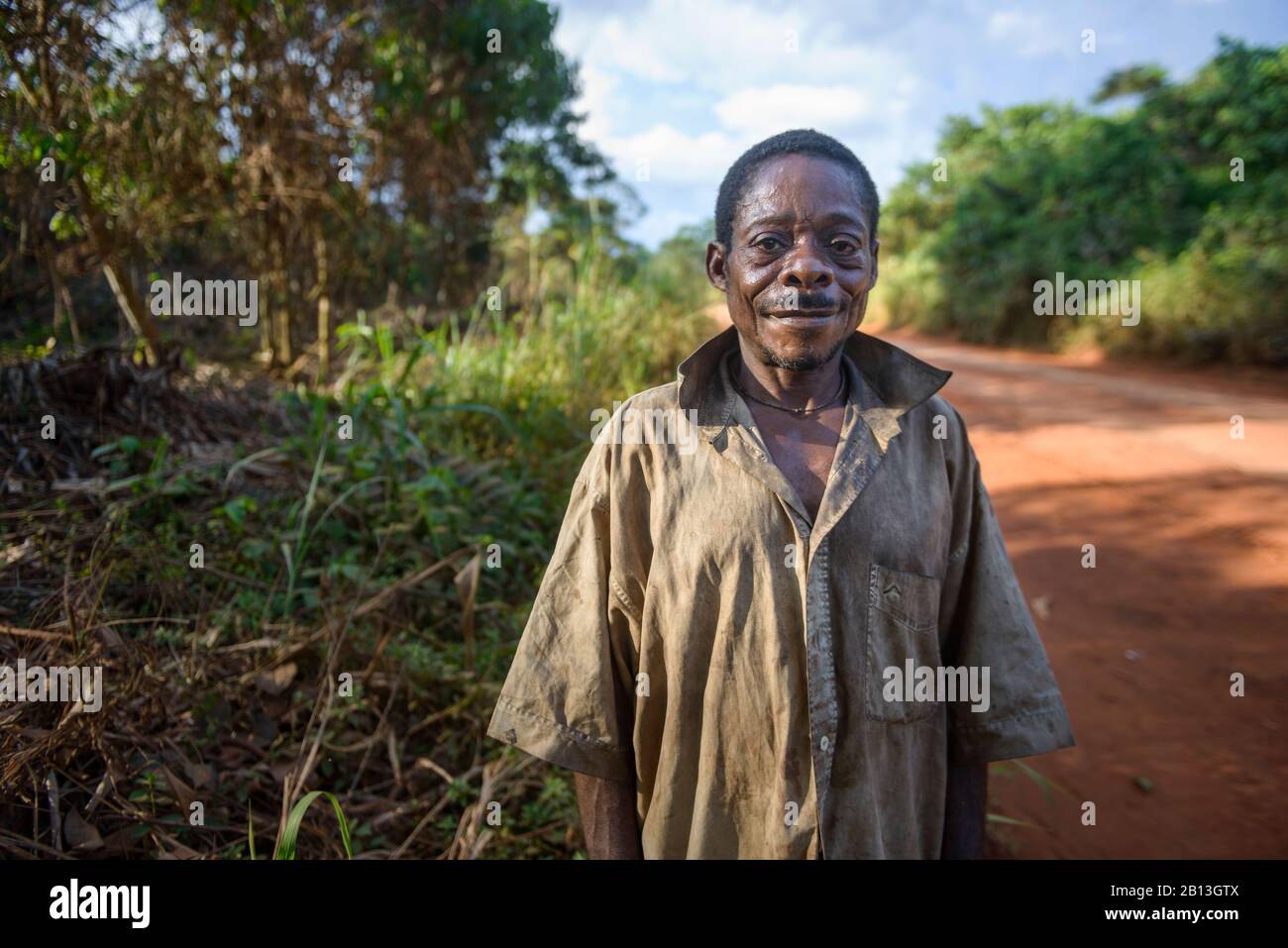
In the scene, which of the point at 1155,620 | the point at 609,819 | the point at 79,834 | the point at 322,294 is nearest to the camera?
the point at 609,819

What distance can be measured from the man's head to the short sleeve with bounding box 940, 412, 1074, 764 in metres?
0.34

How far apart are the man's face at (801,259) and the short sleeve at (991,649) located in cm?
33

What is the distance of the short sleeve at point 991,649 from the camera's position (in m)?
1.37

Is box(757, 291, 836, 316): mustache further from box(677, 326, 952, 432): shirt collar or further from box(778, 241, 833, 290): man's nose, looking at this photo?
box(677, 326, 952, 432): shirt collar

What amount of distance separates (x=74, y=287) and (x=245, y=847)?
257 inches

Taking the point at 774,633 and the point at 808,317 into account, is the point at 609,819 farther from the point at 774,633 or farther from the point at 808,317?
the point at 808,317

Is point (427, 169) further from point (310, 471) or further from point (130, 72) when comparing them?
point (310, 471)

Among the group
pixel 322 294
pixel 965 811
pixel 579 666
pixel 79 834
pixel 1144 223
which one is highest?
pixel 1144 223

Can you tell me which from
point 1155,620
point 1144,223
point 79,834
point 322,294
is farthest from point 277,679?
point 1144,223

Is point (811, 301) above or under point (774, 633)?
above

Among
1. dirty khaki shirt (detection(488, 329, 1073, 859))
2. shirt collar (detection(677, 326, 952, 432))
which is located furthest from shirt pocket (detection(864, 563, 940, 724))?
shirt collar (detection(677, 326, 952, 432))

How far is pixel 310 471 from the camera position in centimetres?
345

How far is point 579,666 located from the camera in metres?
1.33

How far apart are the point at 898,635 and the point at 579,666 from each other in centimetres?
54
